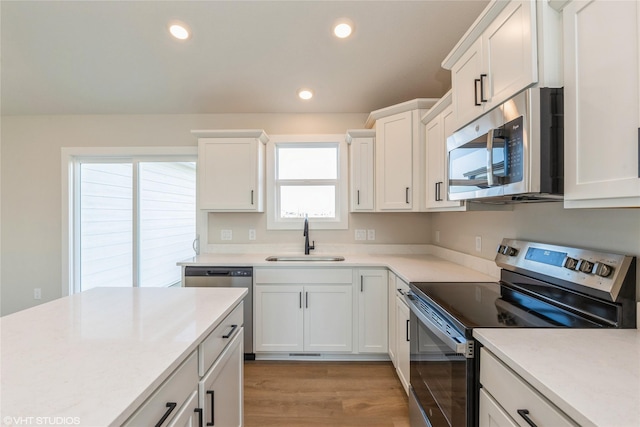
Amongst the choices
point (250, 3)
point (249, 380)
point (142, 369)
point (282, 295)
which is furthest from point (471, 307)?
point (250, 3)

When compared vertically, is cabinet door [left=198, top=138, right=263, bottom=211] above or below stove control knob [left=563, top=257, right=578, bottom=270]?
above

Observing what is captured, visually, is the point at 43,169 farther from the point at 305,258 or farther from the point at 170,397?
the point at 170,397

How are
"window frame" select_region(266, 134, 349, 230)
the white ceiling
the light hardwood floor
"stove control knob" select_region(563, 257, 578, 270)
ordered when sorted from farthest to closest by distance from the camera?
"window frame" select_region(266, 134, 349, 230)
the white ceiling
the light hardwood floor
"stove control knob" select_region(563, 257, 578, 270)

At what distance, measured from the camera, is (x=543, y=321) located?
1.12 meters

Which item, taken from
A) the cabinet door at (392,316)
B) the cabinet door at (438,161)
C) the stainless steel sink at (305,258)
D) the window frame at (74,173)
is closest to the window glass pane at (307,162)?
the stainless steel sink at (305,258)

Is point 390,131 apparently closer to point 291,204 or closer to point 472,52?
point 472,52

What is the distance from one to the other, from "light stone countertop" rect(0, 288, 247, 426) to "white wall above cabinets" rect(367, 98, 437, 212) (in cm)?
172

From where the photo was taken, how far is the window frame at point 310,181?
3.05m

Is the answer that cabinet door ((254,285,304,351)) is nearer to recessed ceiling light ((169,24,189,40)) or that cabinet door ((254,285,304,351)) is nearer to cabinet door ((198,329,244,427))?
cabinet door ((198,329,244,427))

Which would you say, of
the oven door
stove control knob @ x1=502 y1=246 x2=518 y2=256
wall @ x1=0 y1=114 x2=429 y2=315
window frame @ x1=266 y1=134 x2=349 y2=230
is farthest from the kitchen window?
stove control knob @ x1=502 y1=246 x2=518 y2=256

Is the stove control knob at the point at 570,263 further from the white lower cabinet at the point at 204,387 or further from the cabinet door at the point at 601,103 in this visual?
the white lower cabinet at the point at 204,387

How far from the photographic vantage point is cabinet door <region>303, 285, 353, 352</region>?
2.43 meters

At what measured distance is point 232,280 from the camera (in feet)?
8.02
